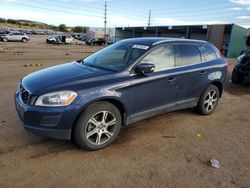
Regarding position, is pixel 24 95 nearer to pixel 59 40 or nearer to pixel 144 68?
pixel 144 68

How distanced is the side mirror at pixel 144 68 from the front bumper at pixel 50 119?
1.23 metres

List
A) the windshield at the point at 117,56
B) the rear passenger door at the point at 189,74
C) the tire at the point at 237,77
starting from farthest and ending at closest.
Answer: the tire at the point at 237,77
the rear passenger door at the point at 189,74
the windshield at the point at 117,56

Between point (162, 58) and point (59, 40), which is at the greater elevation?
point (162, 58)

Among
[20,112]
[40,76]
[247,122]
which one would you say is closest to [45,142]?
[20,112]

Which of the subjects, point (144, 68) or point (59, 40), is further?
point (59, 40)

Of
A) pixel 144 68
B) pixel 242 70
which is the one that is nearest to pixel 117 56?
pixel 144 68

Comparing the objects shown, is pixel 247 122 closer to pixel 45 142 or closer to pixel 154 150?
pixel 154 150

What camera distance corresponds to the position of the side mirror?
3.84m

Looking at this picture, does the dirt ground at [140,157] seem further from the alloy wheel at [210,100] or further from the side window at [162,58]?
the side window at [162,58]

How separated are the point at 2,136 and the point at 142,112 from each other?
2.36m

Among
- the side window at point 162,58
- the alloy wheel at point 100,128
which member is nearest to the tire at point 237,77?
the side window at point 162,58

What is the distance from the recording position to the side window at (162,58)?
13.7 feet

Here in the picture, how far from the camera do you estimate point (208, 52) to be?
5320 mm

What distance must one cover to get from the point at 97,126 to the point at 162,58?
5.69ft
